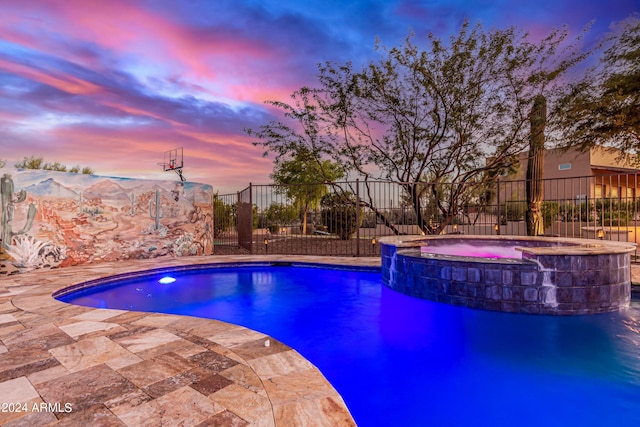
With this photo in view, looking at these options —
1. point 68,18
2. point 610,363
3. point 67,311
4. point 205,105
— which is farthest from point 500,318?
point 205,105

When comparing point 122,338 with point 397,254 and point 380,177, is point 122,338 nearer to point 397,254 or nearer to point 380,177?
point 397,254

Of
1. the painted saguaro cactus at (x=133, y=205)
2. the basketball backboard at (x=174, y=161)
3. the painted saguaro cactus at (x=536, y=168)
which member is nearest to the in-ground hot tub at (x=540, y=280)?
the painted saguaro cactus at (x=536, y=168)

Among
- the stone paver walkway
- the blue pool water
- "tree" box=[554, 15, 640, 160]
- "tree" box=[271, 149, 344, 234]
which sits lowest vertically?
the blue pool water

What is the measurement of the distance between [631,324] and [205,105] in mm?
12063

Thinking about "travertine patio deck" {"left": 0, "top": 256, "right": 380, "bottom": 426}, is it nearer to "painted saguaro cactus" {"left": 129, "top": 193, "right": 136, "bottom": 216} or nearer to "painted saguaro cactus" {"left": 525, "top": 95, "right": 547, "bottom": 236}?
"painted saguaro cactus" {"left": 129, "top": 193, "right": 136, "bottom": 216}

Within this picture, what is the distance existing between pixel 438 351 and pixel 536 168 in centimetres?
860

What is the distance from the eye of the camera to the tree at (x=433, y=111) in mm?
9656

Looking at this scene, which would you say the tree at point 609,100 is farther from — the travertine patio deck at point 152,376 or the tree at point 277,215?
the travertine patio deck at point 152,376

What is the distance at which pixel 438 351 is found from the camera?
345 centimetres

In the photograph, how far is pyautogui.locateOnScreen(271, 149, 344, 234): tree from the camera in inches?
479

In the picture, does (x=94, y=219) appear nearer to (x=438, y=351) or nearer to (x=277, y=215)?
(x=438, y=351)

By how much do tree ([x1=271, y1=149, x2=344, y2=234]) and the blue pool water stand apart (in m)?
4.81

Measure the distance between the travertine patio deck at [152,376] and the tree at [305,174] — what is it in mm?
6561

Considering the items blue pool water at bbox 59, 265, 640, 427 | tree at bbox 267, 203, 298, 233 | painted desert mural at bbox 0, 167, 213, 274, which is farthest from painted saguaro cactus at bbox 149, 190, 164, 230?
tree at bbox 267, 203, 298, 233
